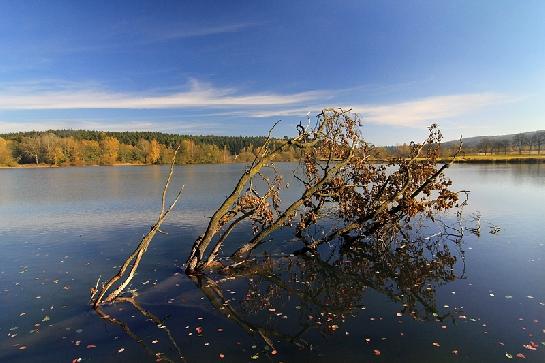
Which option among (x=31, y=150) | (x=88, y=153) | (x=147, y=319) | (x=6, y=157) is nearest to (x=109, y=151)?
(x=88, y=153)

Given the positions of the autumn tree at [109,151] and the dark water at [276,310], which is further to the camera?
the autumn tree at [109,151]

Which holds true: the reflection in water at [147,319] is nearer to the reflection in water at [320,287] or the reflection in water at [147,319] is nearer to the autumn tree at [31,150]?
the reflection in water at [320,287]

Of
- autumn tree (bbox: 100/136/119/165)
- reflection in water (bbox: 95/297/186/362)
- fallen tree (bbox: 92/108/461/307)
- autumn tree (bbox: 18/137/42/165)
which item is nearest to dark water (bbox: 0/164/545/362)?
reflection in water (bbox: 95/297/186/362)

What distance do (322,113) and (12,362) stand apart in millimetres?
15375

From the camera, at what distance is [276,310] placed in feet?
43.9

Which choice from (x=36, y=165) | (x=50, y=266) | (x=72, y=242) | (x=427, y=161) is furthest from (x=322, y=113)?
(x=36, y=165)

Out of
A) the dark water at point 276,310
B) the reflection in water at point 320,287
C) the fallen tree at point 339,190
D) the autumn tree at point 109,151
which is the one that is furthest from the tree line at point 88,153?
the dark water at point 276,310

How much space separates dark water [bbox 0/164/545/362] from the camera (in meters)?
10.5

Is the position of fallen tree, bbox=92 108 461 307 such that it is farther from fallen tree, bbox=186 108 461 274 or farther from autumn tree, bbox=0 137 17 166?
autumn tree, bbox=0 137 17 166

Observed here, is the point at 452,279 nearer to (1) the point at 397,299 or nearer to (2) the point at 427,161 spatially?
(1) the point at 397,299

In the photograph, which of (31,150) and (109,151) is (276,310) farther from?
(109,151)

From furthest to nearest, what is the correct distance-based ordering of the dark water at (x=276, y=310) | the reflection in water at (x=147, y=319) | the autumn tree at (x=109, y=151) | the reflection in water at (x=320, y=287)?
the autumn tree at (x=109, y=151) < the reflection in water at (x=320, y=287) < the dark water at (x=276, y=310) < the reflection in water at (x=147, y=319)

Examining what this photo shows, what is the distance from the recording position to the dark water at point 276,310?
10.5 m

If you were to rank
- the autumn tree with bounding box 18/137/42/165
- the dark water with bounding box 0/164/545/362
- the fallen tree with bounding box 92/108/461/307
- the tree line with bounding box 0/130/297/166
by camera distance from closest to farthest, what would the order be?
1. the dark water with bounding box 0/164/545/362
2. the fallen tree with bounding box 92/108/461/307
3. the autumn tree with bounding box 18/137/42/165
4. the tree line with bounding box 0/130/297/166
